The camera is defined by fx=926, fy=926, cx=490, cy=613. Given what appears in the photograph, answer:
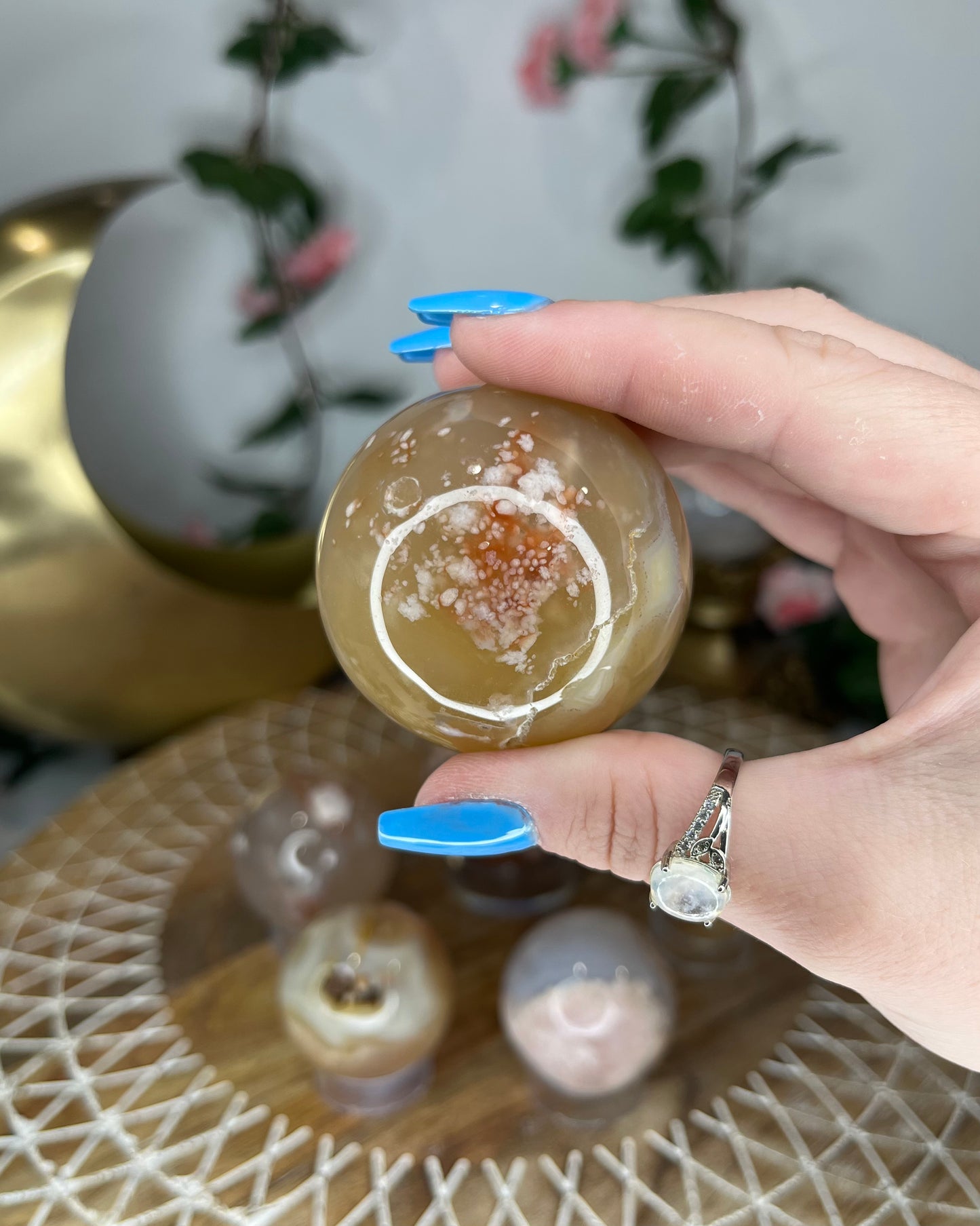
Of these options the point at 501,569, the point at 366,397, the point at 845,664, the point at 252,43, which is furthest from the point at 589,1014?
the point at 252,43

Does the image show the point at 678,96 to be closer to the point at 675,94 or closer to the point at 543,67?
the point at 675,94

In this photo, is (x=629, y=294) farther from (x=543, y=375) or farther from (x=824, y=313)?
(x=543, y=375)

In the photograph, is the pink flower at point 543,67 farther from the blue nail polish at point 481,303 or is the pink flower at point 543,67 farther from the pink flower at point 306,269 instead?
the blue nail polish at point 481,303

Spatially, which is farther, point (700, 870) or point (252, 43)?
point (252, 43)

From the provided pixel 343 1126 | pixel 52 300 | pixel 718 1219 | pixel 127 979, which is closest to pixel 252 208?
pixel 52 300

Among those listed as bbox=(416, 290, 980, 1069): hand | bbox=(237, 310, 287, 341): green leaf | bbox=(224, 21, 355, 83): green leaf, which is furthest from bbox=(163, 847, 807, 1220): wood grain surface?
bbox=(224, 21, 355, 83): green leaf

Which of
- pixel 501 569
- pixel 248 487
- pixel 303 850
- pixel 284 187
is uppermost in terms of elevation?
pixel 284 187
